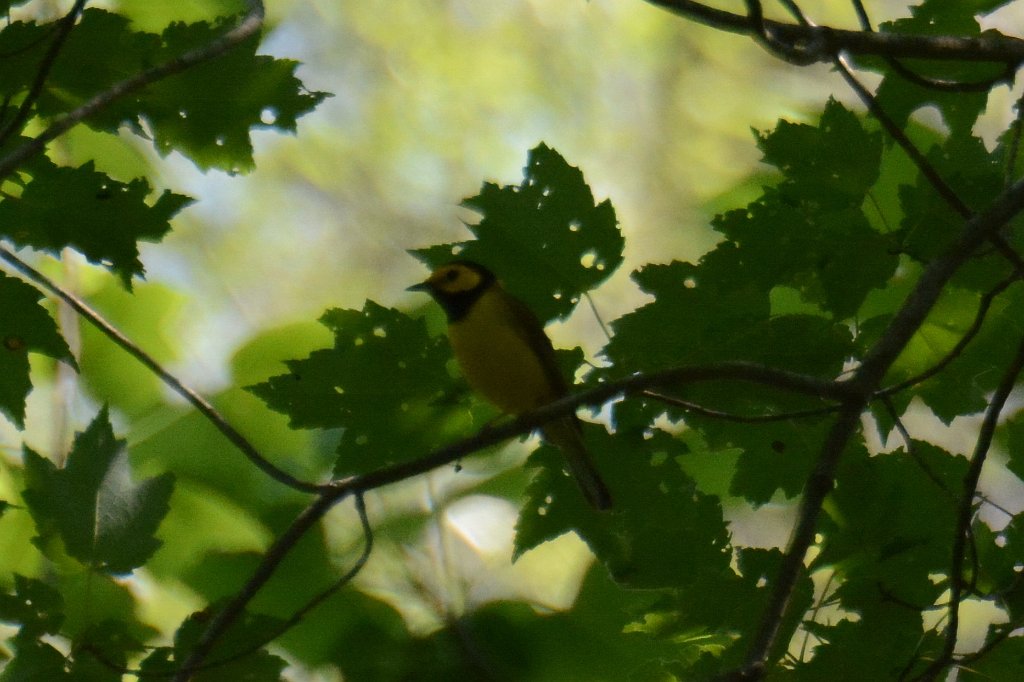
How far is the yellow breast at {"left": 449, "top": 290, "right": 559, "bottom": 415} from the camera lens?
135 inches

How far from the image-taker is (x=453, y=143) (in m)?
6.91

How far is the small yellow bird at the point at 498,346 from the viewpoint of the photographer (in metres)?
3.03

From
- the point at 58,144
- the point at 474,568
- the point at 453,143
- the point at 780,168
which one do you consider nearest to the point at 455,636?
the point at 474,568

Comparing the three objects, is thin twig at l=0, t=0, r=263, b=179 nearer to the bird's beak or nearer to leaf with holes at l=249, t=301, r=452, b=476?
leaf with holes at l=249, t=301, r=452, b=476

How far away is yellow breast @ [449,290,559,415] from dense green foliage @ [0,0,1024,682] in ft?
2.02

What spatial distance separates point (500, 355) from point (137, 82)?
5.47 ft

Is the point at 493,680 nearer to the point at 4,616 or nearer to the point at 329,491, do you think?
the point at 329,491

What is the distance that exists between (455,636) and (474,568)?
2.08ft

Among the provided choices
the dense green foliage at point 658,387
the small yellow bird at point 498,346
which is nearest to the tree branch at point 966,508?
the dense green foliage at point 658,387

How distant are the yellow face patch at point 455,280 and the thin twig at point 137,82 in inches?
71.1

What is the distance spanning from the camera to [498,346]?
379 cm

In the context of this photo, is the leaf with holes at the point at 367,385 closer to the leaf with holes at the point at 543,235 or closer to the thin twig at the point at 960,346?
the leaf with holes at the point at 543,235

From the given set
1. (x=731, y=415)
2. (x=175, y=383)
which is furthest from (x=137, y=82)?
(x=731, y=415)

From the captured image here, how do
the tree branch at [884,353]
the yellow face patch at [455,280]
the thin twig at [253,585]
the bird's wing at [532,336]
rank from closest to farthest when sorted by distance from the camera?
the tree branch at [884,353]
the thin twig at [253,585]
the bird's wing at [532,336]
the yellow face patch at [455,280]
